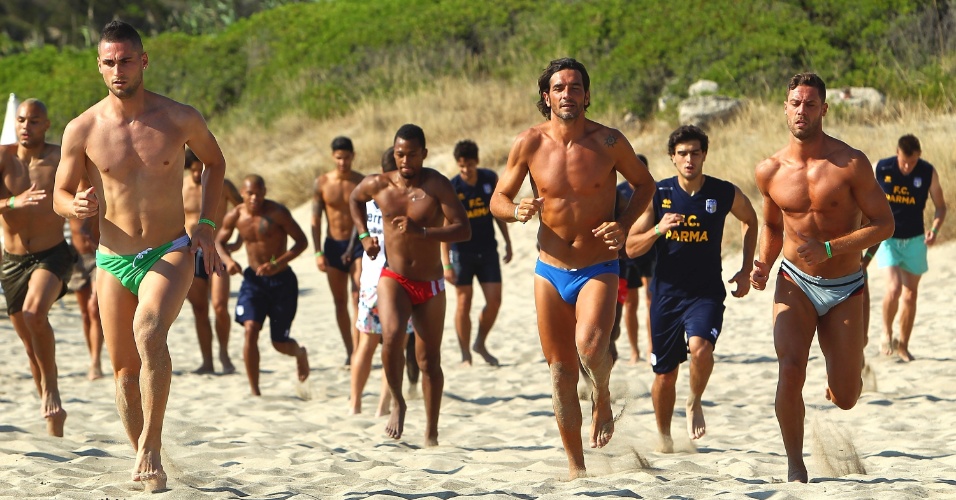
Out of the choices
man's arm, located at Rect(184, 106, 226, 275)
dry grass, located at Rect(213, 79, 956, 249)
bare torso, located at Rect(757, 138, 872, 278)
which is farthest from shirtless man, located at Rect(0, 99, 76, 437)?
dry grass, located at Rect(213, 79, 956, 249)

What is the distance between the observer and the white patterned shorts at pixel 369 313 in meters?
8.84

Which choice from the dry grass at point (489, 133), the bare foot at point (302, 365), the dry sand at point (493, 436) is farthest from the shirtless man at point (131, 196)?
the dry grass at point (489, 133)

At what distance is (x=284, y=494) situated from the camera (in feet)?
18.8

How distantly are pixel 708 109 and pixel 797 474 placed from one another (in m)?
15.6

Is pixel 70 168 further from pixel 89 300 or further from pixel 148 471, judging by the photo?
pixel 89 300

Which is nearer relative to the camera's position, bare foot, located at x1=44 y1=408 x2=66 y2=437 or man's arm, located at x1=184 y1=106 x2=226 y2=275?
man's arm, located at x1=184 y1=106 x2=226 y2=275

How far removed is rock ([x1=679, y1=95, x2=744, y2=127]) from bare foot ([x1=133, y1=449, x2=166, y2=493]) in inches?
638

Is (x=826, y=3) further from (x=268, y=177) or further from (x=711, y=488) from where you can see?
(x=711, y=488)

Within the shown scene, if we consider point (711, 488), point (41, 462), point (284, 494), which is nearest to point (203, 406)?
point (41, 462)

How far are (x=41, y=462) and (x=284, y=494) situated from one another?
1.54 m

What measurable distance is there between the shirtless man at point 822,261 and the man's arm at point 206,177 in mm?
2618

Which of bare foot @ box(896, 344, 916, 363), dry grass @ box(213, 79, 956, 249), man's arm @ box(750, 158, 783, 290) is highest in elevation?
dry grass @ box(213, 79, 956, 249)

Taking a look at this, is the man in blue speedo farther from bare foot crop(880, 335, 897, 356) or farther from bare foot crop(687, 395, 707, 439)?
bare foot crop(880, 335, 897, 356)

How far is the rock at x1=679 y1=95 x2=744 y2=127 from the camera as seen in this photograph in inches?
816
